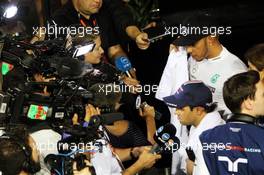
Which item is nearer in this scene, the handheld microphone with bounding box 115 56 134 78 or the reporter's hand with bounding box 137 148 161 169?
the reporter's hand with bounding box 137 148 161 169

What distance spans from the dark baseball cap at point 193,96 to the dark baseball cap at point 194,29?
1.51 feet

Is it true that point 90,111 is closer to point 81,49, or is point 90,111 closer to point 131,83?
point 81,49

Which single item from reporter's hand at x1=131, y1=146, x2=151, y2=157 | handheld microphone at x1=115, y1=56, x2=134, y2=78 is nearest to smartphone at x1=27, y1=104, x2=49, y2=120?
reporter's hand at x1=131, y1=146, x2=151, y2=157

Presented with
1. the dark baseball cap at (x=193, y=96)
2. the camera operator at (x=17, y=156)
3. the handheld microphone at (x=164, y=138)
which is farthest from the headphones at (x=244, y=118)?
the camera operator at (x=17, y=156)

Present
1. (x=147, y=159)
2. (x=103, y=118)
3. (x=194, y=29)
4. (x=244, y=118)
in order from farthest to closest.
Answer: (x=194, y=29) → (x=147, y=159) → (x=103, y=118) → (x=244, y=118)

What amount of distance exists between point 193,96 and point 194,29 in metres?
0.67

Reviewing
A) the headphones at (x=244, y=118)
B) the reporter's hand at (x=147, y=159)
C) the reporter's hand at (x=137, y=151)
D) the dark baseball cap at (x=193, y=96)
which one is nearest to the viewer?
the headphones at (x=244, y=118)

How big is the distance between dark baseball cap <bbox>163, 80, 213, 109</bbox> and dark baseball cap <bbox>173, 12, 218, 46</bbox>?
18.1 inches

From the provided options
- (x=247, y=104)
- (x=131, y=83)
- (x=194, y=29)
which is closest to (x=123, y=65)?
(x=131, y=83)

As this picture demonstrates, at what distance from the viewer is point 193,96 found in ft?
11.8

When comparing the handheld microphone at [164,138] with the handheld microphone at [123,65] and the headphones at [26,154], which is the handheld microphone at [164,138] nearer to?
the handheld microphone at [123,65]

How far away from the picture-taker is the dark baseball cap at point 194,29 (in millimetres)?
4031

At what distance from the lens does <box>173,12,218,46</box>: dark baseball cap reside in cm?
403

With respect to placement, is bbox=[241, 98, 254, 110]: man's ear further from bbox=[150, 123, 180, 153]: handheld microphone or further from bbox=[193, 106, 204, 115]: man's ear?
bbox=[193, 106, 204, 115]: man's ear
